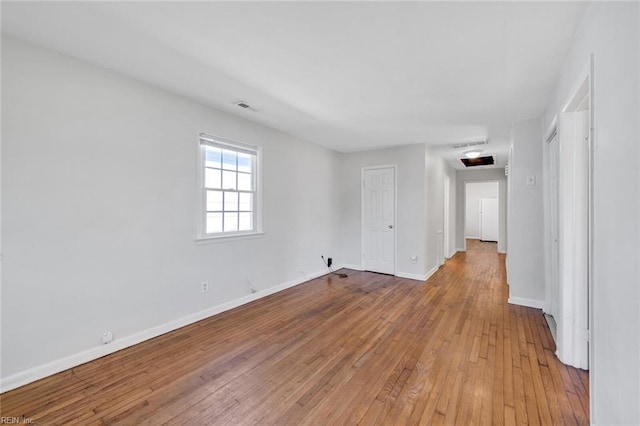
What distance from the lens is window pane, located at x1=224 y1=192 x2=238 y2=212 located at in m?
3.52

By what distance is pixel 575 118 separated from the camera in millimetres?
2105

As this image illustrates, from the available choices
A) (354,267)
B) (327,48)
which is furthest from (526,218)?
(327,48)

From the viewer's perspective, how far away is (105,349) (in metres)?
2.38

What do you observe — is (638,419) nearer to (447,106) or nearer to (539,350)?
(539,350)

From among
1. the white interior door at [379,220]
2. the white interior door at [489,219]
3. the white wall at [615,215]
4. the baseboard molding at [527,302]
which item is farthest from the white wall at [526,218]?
the white interior door at [489,219]

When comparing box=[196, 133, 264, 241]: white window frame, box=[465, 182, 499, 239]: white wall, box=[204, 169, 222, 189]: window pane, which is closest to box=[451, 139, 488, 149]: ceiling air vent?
box=[196, 133, 264, 241]: white window frame

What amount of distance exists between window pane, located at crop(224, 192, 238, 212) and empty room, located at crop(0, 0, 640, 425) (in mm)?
30

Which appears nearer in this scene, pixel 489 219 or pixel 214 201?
pixel 214 201

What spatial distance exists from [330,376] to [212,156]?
9.02 feet

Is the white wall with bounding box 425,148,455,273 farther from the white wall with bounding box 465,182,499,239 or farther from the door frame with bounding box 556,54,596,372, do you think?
the white wall with bounding box 465,182,499,239

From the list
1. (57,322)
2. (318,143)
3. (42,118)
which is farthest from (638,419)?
(318,143)

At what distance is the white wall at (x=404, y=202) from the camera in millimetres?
4895

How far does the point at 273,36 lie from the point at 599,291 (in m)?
2.48

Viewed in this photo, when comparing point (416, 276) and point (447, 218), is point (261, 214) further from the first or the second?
point (447, 218)
